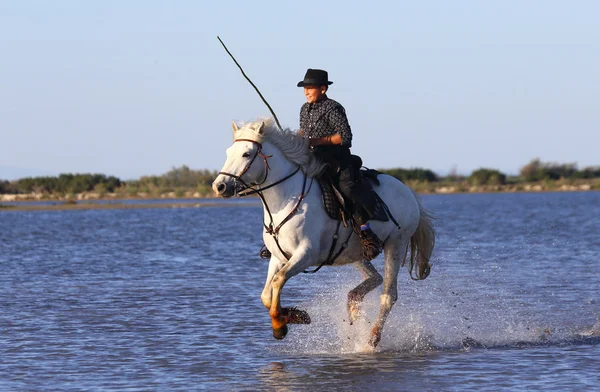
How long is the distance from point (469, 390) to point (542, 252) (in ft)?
56.8

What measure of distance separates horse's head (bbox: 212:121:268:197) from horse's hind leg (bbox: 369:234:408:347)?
2.16 m

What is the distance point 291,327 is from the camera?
1393cm

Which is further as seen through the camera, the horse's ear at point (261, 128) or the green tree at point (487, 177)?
the green tree at point (487, 177)

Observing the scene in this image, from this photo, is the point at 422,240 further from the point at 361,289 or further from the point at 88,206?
the point at 88,206

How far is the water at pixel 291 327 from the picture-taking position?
1023 cm

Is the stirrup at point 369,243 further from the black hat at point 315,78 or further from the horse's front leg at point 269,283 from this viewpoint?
the black hat at point 315,78

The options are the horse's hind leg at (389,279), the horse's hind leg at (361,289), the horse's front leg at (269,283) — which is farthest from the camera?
the horse's hind leg at (361,289)

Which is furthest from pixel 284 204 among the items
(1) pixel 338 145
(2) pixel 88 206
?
(2) pixel 88 206

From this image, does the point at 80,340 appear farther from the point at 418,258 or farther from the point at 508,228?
the point at 508,228

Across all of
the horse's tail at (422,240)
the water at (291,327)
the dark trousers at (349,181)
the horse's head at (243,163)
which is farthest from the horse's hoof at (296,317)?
the horse's tail at (422,240)

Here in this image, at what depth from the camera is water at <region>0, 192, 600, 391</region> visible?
10.2 meters

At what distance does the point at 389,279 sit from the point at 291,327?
2.14 m

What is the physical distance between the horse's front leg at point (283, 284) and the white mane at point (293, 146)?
3.05ft

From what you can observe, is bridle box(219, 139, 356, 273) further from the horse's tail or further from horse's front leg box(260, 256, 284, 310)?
the horse's tail
